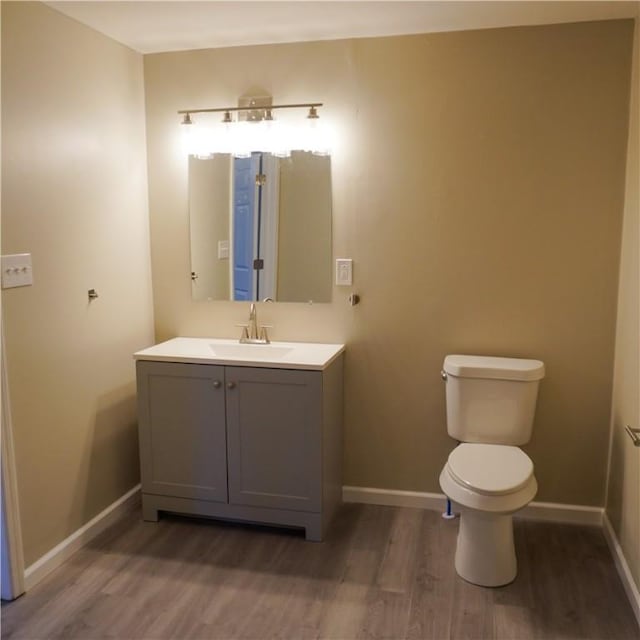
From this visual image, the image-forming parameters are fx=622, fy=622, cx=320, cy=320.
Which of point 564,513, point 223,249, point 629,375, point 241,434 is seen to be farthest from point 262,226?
point 564,513

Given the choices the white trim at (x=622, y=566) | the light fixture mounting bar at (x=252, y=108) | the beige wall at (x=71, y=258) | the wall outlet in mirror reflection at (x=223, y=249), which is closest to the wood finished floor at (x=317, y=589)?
the white trim at (x=622, y=566)

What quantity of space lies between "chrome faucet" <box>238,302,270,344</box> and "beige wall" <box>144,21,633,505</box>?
6 cm

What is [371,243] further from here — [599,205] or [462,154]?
[599,205]

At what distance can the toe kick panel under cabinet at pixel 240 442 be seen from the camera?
2.64 metres

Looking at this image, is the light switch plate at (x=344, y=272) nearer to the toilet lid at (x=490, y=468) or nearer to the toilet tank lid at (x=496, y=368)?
the toilet tank lid at (x=496, y=368)

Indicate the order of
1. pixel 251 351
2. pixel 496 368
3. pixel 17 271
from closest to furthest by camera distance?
1. pixel 17 271
2. pixel 496 368
3. pixel 251 351

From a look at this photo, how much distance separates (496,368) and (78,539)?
1909 millimetres

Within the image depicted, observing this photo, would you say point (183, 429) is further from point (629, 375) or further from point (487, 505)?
point (629, 375)

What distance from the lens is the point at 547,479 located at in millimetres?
2854

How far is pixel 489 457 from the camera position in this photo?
8.13ft

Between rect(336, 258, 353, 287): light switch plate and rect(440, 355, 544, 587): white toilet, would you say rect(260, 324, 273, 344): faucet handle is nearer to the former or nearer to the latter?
rect(336, 258, 353, 287): light switch plate

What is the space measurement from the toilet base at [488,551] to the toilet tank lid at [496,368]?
0.57m

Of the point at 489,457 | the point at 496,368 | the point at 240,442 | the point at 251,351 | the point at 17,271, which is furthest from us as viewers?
the point at 251,351

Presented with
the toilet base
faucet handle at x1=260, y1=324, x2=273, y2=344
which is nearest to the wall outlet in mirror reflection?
faucet handle at x1=260, y1=324, x2=273, y2=344
